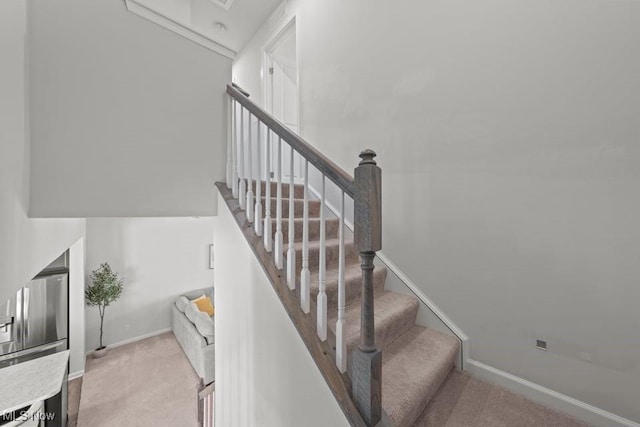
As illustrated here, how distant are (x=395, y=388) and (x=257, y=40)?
4333 millimetres

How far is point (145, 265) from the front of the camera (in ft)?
15.3

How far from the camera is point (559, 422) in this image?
125 cm

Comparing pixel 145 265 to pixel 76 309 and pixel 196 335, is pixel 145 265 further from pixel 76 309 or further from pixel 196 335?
pixel 196 335

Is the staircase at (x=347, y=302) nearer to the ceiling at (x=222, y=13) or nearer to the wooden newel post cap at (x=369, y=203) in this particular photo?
the wooden newel post cap at (x=369, y=203)

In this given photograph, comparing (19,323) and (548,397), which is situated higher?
(548,397)

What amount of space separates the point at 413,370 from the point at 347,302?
19.3 inches

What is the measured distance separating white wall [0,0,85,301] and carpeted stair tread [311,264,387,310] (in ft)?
4.00

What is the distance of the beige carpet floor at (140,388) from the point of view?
9.53 feet

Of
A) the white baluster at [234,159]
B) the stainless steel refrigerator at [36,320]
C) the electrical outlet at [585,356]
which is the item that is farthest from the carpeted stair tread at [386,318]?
the stainless steel refrigerator at [36,320]

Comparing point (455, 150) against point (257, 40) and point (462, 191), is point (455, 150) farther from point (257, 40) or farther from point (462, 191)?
point (257, 40)

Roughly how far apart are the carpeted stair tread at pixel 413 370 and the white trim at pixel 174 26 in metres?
2.23

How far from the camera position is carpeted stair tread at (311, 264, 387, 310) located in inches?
56.4

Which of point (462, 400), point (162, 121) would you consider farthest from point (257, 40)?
point (462, 400)

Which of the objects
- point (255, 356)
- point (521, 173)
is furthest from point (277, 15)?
point (255, 356)
